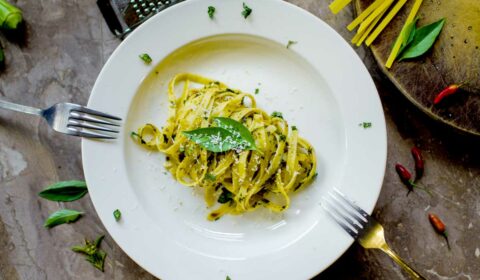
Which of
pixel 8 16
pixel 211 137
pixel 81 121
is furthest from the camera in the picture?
pixel 8 16

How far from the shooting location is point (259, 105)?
2789 mm

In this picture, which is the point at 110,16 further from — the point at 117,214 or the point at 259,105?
the point at 117,214

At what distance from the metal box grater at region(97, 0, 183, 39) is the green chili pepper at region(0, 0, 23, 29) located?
19.9 inches

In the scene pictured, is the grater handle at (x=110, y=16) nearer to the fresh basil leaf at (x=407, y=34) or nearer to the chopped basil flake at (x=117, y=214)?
the chopped basil flake at (x=117, y=214)

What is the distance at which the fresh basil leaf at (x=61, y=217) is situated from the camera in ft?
9.57

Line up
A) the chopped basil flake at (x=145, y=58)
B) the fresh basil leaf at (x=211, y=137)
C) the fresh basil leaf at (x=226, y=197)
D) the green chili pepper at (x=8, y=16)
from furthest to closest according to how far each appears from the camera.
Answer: the green chili pepper at (x=8, y=16), the fresh basil leaf at (x=226, y=197), the chopped basil flake at (x=145, y=58), the fresh basil leaf at (x=211, y=137)

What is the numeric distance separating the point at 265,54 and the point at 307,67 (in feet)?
0.84

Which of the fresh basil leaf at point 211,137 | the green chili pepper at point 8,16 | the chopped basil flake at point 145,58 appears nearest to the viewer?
the fresh basil leaf at point 211,137

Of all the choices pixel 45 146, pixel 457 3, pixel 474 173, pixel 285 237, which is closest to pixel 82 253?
pixel 45 146

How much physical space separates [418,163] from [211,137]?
1.23 m

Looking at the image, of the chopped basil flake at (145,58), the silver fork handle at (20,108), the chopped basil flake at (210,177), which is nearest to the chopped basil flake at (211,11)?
the chopped basil flake at (145,58)

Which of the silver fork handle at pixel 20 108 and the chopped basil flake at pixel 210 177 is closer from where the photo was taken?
the chopped basil flake at pixel 210 177

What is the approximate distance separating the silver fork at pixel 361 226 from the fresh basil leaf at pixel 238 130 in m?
0.55

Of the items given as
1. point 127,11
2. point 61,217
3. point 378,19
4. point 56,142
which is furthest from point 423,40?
point 61,217
